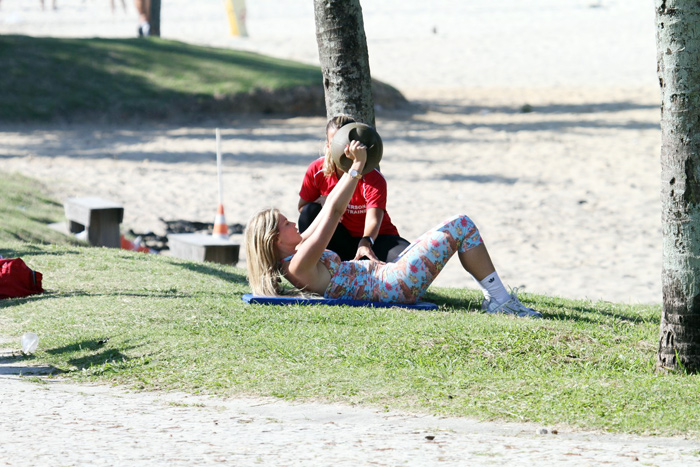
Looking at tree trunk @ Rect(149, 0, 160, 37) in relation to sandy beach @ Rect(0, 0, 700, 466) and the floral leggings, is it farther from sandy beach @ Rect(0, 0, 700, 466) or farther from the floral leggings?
the floral leggings

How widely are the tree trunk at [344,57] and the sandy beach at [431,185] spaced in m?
3.12

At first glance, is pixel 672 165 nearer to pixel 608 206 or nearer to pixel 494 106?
pixel 608 206

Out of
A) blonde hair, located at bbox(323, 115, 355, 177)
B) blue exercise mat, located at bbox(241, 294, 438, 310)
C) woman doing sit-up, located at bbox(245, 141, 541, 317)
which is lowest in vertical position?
blue exercise mat, located at bbox(241, 294, 438, 310)

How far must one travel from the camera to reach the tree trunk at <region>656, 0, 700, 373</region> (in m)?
4.75

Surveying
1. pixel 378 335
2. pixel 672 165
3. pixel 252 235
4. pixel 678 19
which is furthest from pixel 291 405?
pixel 678 19

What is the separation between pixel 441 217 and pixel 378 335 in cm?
839

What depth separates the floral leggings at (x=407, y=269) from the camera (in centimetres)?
622

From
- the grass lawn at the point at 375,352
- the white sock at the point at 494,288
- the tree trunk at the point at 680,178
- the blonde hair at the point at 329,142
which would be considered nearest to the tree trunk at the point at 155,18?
the grass lawn at the point at 375,352

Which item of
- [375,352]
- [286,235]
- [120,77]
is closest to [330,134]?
[286,235]

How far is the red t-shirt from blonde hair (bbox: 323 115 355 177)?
12 cm

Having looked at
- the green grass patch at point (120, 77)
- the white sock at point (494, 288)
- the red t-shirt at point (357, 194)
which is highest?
the green grass patch at point (120, 77)

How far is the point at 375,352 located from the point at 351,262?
124 centimetres

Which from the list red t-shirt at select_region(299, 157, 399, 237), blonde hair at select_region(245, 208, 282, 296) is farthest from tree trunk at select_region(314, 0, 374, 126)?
blonde hair at select_region(245, 208, 282, 296)

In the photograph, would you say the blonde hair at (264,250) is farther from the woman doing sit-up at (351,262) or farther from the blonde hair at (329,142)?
the blonde hair at (329,142)
